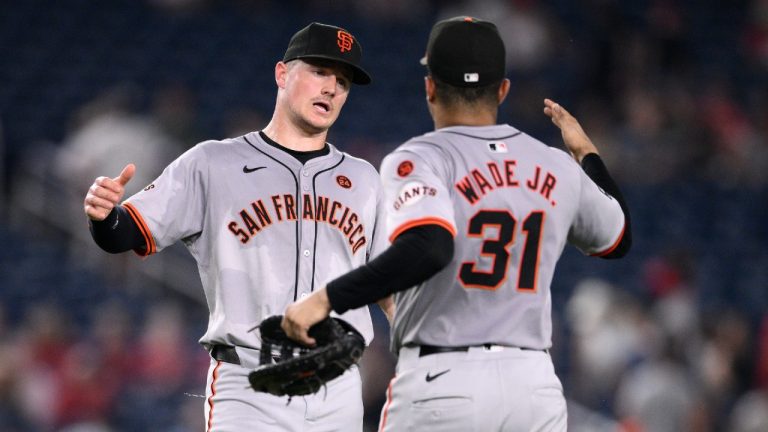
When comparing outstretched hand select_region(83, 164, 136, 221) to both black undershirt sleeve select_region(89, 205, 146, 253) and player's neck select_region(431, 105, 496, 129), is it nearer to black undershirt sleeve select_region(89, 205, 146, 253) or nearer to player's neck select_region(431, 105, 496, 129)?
black undershirt sleeve select_region(89, 205, 146, 253)

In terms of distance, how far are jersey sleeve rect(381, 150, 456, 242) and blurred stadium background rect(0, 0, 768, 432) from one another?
473cm

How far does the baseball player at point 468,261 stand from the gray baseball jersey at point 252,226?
26.5 inches

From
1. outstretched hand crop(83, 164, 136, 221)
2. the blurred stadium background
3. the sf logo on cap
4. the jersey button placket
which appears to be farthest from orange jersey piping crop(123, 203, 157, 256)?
the blurred stadium background

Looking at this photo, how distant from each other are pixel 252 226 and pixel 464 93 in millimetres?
991

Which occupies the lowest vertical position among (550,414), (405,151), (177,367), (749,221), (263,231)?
(177,367)

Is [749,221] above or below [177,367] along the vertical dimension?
above

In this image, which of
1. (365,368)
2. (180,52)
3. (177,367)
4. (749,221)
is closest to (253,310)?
(365,368)

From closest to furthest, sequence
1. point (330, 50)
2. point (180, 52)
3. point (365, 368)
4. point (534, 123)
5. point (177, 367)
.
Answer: point (330, 50) < point (365, 368) < point (177, 367) < point (534, 123) < point (180, 52)

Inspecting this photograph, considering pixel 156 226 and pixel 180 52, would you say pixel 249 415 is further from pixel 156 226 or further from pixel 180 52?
pixel 180 52

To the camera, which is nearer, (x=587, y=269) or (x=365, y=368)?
(x=365, y=368)

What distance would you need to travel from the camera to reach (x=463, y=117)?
3.29 metres

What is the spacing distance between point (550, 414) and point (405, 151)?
0.80 metres

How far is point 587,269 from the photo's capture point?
10.1 m

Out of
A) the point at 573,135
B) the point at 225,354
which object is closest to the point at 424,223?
the point at 573,135
